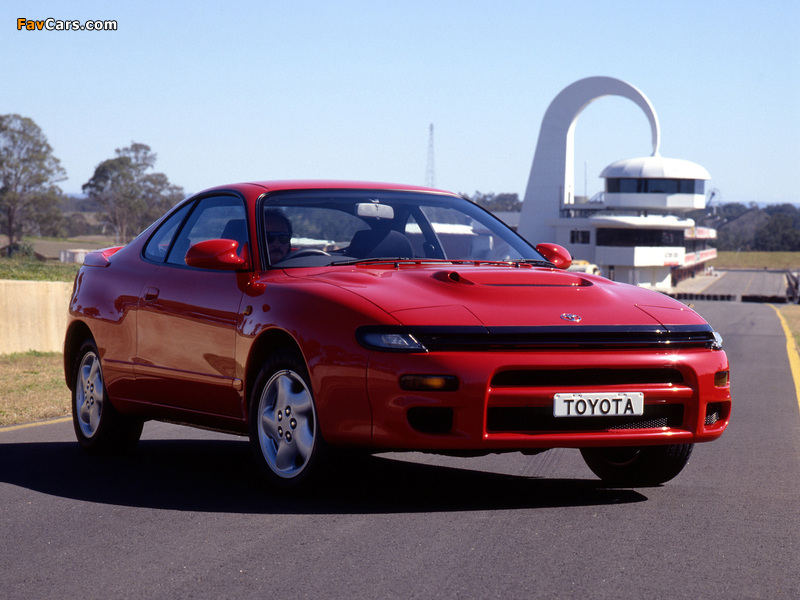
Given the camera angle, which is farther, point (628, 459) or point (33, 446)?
point (33, 446)

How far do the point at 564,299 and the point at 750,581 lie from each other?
1.68 metres

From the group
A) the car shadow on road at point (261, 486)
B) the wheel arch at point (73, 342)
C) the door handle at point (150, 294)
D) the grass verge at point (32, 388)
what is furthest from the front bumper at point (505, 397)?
the grass verge at point (32, 388)

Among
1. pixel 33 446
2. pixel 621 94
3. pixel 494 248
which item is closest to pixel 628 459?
pixel 494 248

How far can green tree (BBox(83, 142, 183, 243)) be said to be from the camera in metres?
93.9

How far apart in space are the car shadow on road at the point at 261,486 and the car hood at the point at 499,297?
0.81 metres

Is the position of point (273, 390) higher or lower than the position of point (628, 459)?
higher

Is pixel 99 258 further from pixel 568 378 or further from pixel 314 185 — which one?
pixel 568 378

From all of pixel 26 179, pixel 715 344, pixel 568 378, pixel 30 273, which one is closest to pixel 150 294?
pixel 568 378

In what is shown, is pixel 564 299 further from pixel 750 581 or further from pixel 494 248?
pixel 750 581

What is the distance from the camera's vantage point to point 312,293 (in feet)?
17.6

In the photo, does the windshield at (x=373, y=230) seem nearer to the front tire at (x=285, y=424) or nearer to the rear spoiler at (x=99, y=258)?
the front tire at (x=285, y=424)

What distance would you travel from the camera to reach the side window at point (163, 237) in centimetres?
686

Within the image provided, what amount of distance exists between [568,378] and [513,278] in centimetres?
77

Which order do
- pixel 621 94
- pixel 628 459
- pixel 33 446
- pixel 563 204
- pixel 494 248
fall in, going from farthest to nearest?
pixel 563 204
pixel 621 94
pixel 33 446
pixel 494 248
pixel 628 459
